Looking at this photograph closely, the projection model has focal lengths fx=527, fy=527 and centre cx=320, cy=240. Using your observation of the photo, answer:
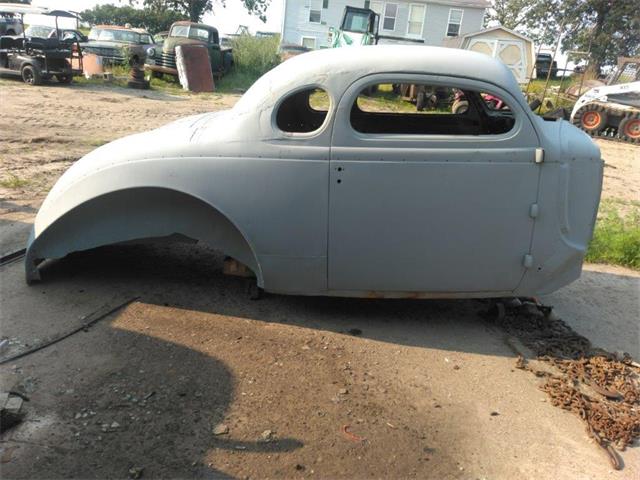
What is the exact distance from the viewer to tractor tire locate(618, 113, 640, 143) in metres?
15.6

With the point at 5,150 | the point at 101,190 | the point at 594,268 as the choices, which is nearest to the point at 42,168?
the point at 5,150

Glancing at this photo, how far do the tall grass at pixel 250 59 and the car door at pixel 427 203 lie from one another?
1954 cm

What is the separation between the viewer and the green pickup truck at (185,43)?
1912 cm

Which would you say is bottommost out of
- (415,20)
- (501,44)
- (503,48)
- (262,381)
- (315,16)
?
(262,381)

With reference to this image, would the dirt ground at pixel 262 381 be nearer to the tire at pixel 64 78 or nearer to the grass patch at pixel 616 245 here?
the grass patch at pixel 616 245

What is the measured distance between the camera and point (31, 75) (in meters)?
16.0

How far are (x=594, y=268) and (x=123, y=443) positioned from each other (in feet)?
16.3

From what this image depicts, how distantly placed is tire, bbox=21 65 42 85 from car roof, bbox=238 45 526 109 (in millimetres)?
14954

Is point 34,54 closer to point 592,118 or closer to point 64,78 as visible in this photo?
point 64,78

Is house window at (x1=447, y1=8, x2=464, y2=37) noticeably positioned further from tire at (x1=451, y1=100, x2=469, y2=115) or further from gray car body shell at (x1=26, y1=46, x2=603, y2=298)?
gray car body shell at (x1=26, y1=46, x2=603, y2=298)

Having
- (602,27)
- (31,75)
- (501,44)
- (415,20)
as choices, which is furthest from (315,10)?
(602,27)

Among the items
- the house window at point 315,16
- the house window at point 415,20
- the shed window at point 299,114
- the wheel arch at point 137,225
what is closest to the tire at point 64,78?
the wheel arch at point 137,225

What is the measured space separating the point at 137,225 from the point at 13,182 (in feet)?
11.5

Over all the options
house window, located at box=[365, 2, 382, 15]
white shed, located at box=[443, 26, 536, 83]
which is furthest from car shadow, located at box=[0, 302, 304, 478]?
house window, located at box=[365, 2, 382, 15]
